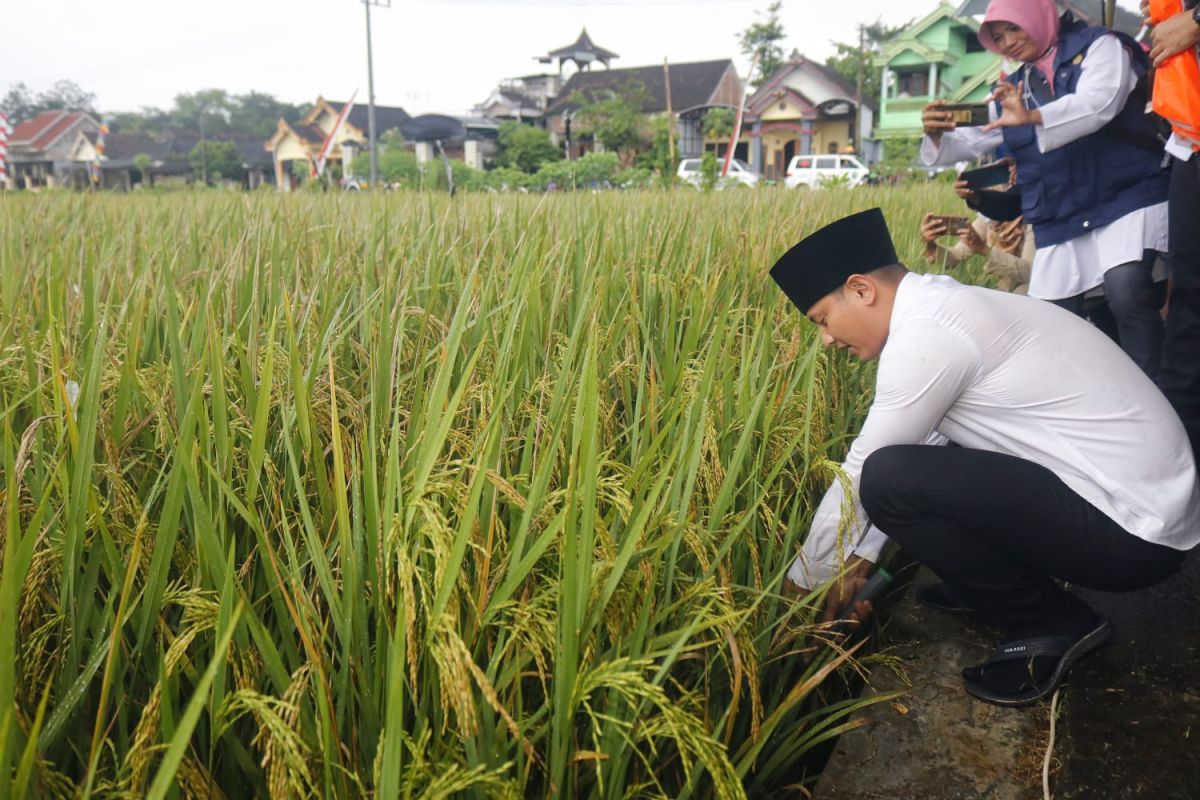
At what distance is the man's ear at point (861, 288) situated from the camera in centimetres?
175

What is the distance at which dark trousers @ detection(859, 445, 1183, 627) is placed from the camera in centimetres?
169

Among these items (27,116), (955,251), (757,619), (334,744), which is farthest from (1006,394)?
(27,116)

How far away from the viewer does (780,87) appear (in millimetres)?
36125

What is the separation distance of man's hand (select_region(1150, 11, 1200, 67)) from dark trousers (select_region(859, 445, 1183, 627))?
1289 millimetres

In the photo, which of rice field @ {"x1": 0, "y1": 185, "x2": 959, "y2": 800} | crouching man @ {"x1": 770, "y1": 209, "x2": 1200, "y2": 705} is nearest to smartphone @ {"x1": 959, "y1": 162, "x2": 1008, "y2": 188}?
rice field @ {"x1": 0, "y1": 185, "x2": 959, "y2": 800}

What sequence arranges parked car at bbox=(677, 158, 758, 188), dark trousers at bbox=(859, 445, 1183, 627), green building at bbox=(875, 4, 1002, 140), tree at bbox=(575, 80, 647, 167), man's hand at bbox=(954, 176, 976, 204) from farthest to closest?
1. green building at bbox=(875, 4, 1002, 140)
2. tree at bbox=(575, 80, 647, 167)
3. parked car at bbox=(677, 158, 758, 188)
4. man's hand at bbox=(954, 176, 976, 204)
5. dark trousers at bbox=(859, 445, 1183, 627)

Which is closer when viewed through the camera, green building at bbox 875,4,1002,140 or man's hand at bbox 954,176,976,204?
man's hand at bbox 954,176,976,204

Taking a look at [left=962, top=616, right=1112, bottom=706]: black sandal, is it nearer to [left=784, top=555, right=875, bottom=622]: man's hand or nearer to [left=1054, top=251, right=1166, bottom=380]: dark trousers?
[left=784, top=555, right=875, bottom=622]: man's hand

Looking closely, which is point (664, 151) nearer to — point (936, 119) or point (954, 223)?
point (954, 223)

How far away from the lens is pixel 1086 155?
276 centimetres

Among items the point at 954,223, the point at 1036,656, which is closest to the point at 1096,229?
the point at 954,223

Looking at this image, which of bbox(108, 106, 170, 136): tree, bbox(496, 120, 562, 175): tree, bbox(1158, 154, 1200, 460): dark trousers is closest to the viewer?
bbox(1158, 154, 1200, 460): dark trousers

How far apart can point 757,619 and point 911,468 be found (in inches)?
17.4

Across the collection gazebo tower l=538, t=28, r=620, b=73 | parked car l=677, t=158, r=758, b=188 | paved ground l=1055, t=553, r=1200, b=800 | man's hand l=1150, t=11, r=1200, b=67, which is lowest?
paved ground l=1055, t=553, r=1200, b=800
